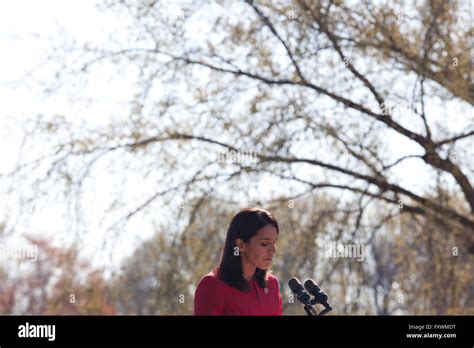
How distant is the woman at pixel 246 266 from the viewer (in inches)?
146

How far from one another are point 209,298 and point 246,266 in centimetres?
27

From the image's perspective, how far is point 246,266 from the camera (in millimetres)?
3850

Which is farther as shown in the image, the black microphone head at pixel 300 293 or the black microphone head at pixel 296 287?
the black microphone head at pixel 296 287

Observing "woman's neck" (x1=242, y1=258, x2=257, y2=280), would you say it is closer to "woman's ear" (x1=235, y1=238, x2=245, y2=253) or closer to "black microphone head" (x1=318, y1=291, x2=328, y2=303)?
"woman's ear" (x1=235, y1=238, x2=245, y2=253)

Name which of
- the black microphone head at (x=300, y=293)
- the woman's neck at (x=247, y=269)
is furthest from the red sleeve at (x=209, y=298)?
the black microphone head at (x=300, y=293)

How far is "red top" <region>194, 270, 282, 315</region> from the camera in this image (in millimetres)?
3623

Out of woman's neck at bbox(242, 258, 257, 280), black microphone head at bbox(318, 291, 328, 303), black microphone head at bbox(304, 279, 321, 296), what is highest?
woman's neck at bbox(242, 258, 257, 280)
